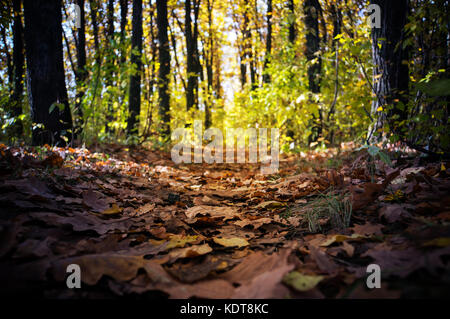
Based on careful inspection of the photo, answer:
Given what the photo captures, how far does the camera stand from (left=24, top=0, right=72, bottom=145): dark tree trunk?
12.1 feet

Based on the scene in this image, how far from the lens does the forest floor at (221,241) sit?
86 cm

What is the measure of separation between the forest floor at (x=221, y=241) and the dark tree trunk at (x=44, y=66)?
1.88 metres

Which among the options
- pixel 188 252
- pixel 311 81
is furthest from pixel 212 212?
pixel 311 81

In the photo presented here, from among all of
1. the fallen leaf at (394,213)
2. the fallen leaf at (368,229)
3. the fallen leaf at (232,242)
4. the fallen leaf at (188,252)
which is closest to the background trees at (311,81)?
the fallen leaf at (394,213)

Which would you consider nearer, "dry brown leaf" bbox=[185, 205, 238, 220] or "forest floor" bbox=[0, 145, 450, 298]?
"forest floor" bbox=[0, 145, 450, 298]

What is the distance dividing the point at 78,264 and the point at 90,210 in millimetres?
766

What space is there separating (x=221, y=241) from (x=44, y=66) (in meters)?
3.86

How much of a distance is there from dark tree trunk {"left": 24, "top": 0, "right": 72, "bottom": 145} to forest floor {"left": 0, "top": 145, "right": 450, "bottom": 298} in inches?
74.0

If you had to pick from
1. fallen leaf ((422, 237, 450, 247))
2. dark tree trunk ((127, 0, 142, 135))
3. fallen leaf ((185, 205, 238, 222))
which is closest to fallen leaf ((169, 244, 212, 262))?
fallen leaf ((185, 205, 238, 222))

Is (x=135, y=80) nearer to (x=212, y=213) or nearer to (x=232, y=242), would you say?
(x=212, y=213)

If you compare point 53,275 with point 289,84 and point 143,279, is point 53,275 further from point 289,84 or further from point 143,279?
point 289,84

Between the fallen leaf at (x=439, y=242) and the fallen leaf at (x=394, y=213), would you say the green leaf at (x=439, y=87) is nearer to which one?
the fallen leaf at (x=394, y=213)

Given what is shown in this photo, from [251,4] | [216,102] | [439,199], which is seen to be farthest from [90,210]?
[251,4]

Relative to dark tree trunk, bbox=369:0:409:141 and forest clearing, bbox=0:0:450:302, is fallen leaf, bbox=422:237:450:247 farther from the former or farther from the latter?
dark tree trunk, bbox=369:0:409:141
